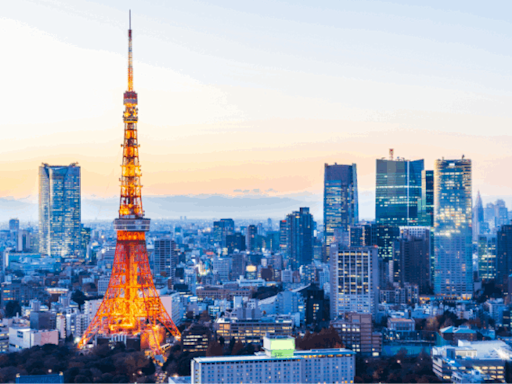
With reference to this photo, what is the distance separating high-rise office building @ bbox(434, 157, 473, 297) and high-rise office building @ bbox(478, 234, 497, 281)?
3.28ft

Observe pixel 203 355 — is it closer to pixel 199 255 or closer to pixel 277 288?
pixel 277 288

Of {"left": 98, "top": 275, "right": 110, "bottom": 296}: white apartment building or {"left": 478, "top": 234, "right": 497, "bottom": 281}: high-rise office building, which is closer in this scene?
{"left": 98, "top": 275, "right": 110, "bottom": 296}: white apartment building

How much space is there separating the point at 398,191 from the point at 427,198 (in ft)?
8.54

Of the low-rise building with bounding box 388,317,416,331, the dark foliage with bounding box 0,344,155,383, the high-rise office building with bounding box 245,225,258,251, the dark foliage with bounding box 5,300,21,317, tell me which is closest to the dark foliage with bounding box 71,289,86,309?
the dark foliage with bounding box 5,300,21,317

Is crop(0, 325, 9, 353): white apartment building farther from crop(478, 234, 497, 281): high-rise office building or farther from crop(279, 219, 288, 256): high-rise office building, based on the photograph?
crop(279, 219, 288, 256): high-rise office building

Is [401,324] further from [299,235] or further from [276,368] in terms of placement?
[299,235]

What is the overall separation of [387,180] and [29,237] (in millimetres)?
24552

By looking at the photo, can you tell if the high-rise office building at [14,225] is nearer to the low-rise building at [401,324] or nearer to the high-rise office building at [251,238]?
the high-rise office building at [251,238]

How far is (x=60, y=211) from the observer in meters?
62.8

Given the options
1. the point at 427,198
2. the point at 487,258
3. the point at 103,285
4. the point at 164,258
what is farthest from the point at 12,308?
the point at 427,198

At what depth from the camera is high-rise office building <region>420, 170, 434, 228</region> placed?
60031 mm

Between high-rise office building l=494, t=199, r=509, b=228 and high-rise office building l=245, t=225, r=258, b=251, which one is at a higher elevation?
high-rise office building l=494, t=199, r=509, b=228

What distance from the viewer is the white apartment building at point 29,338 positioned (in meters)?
26.0

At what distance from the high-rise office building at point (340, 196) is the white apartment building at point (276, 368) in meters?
46.9
